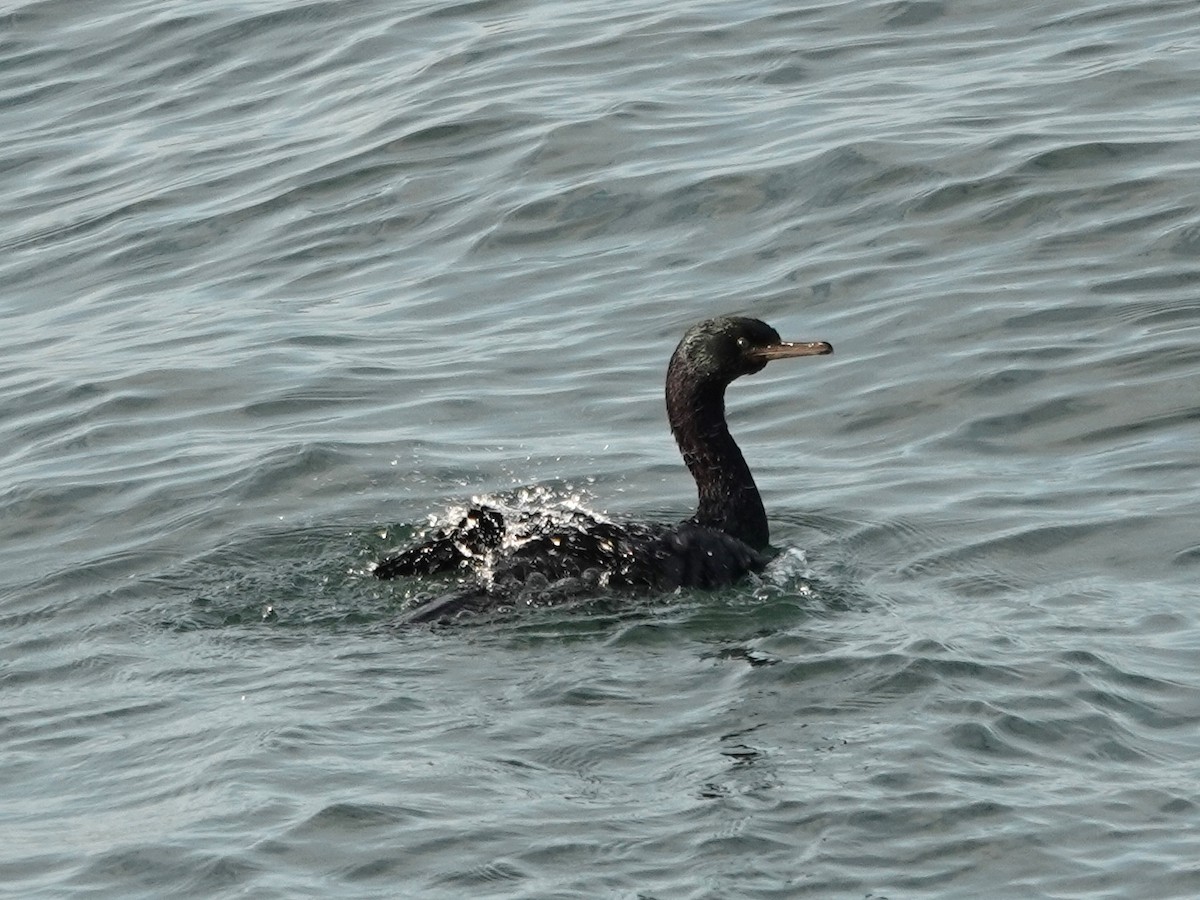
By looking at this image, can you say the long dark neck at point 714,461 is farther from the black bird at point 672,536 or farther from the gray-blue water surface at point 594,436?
the gray-blue water surface at point 594,436

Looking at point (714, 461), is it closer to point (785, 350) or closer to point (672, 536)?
point (785, 350)

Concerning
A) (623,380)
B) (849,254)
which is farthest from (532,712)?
(849,254)

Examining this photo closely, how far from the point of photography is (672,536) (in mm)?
8938

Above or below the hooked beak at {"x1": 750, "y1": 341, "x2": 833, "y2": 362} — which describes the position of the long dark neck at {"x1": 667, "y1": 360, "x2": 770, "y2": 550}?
below

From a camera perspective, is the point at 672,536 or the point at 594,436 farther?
the point at 594,436

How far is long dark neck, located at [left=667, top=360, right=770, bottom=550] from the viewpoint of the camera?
9.52 meters

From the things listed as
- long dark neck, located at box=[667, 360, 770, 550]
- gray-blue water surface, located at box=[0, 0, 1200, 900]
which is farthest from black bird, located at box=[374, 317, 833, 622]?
gray-blue water surface, located at box=[0, 0, 1200, 900]

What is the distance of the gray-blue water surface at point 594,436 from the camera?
653 cm

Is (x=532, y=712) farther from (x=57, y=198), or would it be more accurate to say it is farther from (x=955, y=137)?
(x=57, y=198)

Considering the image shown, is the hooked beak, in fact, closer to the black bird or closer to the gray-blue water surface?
the black bird

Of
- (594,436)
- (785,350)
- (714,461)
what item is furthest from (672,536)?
(594,436)

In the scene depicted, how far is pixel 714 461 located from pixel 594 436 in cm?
136

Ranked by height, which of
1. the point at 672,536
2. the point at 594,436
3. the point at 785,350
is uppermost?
the point at 785,350

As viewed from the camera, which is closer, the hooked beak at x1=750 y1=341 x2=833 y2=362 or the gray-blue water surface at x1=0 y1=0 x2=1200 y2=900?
the gray-blue water surface at x1=0 y1=0 x2=1200 y2=900
